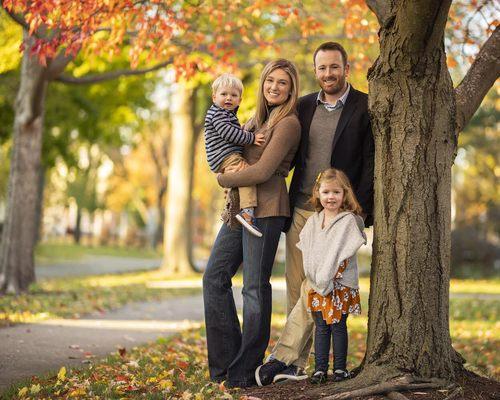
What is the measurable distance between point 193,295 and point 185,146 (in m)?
8.10

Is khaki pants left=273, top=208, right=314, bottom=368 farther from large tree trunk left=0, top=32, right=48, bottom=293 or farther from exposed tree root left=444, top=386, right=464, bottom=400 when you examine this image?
large tree trunk left=0, top=32, right=48, bottom=293

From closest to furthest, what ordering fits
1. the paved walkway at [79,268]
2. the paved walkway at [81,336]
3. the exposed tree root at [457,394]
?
the exposed tree root at [457,394] → the paved walkway at [81,336] → the paved walkway at [79,268]

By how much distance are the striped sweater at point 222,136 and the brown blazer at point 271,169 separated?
0.12m

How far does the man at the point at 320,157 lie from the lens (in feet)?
17.3

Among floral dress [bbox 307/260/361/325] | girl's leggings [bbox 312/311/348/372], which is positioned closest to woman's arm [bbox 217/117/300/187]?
floral dress [bbox 307/260/361/325]

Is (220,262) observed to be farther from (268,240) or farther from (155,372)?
(155,372)

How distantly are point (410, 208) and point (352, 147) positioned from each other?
623mm

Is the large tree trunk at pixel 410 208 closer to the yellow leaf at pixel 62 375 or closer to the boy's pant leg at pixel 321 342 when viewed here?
the boy's pant leg at pixel 321 342

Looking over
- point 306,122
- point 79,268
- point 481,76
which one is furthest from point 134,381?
point 79,268

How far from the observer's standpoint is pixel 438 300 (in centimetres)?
501

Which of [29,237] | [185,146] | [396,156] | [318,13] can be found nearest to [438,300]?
[396,156]

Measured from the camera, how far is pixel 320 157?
17.4ft

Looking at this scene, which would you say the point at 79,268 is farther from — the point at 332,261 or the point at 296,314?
the point at 332,261

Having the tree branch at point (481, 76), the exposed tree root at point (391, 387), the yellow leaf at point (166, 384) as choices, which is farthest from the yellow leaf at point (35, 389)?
the tree branch at point (481, 76)
